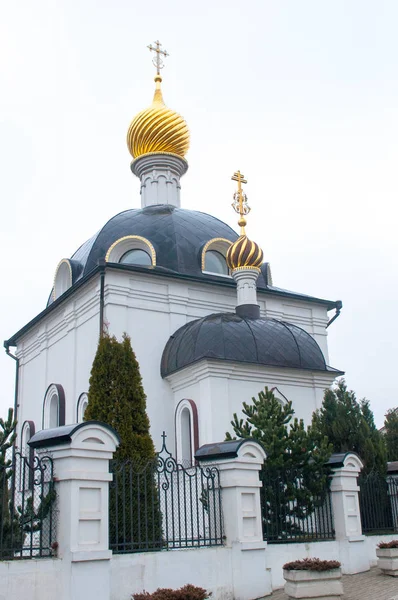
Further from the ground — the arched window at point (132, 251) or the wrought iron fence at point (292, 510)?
the arched window at point (132, 251)

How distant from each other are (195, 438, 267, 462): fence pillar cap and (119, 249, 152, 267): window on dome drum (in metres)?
7.94

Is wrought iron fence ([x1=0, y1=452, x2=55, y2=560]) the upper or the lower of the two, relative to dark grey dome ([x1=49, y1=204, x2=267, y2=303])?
lower

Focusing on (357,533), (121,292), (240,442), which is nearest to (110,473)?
(240,442)

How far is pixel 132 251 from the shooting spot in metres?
16.0

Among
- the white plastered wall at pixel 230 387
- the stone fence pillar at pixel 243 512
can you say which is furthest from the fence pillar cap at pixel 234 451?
the white plastered wall at pixel 230 387

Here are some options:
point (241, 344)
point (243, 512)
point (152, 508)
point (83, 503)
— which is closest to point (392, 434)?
point (241, 344)

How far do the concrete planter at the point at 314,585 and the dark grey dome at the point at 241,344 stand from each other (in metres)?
5.48

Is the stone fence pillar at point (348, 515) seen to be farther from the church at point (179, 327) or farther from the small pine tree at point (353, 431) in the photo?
the church at point (179, 327)

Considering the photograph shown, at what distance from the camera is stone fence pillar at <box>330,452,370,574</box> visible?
9.44m

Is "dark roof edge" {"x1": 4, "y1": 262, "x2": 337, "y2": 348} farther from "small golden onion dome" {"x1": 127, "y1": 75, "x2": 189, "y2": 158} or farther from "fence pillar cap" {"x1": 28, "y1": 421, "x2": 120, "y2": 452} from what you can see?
"fence pillar cap" {"x1": 28, "y1": 421, "x2": 120, "y2": 452}

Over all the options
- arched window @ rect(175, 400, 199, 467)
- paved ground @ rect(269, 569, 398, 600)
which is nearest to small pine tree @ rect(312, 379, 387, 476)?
paved ground @ rect(269, 569, 398, 600)

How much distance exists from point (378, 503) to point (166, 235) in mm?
7995

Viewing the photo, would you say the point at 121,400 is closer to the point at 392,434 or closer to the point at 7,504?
the point at 7,504

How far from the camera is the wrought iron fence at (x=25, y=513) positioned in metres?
6.29
